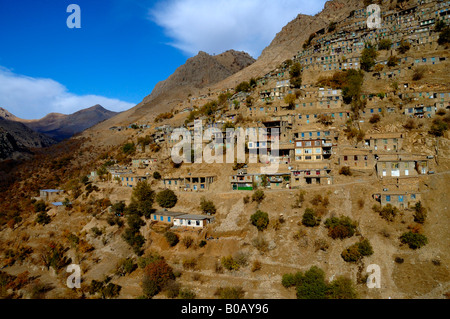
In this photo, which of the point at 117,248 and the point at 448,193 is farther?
the point at 117,248

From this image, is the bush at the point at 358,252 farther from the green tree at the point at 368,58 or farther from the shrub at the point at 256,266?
the green tree at the point at 368,58

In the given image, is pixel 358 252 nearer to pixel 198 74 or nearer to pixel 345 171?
pixel 345 171

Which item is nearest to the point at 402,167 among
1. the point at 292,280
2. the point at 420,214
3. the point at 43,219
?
the point at 420,214

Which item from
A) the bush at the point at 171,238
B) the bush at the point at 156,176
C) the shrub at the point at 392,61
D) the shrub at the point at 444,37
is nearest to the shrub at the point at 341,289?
the bush at the point at 171,238

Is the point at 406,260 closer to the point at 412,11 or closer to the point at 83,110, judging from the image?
Answer: the point at 412,11

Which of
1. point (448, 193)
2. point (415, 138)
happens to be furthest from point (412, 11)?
point (448, 193)

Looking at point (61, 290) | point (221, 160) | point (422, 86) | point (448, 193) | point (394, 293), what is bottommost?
point (61, 290)
